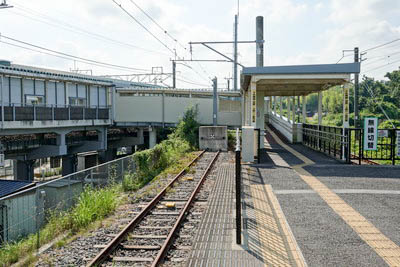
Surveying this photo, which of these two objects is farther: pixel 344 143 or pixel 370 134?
pixel 344 143

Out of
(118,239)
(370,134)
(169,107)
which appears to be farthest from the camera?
(169,107)

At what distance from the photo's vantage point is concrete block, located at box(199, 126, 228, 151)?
2123 centimetres

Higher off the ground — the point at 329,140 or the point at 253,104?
the point at 253,104

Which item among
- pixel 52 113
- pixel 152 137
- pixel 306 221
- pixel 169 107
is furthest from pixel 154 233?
pixel 152 137

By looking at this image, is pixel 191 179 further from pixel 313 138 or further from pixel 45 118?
pixel 45 118

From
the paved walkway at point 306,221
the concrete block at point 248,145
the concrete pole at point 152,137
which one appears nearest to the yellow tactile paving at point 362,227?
the paved walkway at point 306,221

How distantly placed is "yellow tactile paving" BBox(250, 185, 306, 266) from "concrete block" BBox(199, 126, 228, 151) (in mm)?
12155

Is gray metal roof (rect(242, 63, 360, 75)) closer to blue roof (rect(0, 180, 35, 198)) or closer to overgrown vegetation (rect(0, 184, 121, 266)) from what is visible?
overgrown vegetation (rect(0, 184, 121, 266))

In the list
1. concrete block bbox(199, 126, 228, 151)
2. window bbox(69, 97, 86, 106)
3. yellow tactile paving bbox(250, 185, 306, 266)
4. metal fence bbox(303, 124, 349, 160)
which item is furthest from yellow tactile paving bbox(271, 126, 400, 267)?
window bbox(69, 97, 86, 106)

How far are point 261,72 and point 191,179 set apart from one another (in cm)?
609

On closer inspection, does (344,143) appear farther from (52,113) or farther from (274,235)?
(52,113)

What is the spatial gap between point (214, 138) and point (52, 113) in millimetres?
9617

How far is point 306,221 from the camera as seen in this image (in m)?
7.05

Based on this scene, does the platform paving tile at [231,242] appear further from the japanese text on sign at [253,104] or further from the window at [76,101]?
the window at [76,101]
